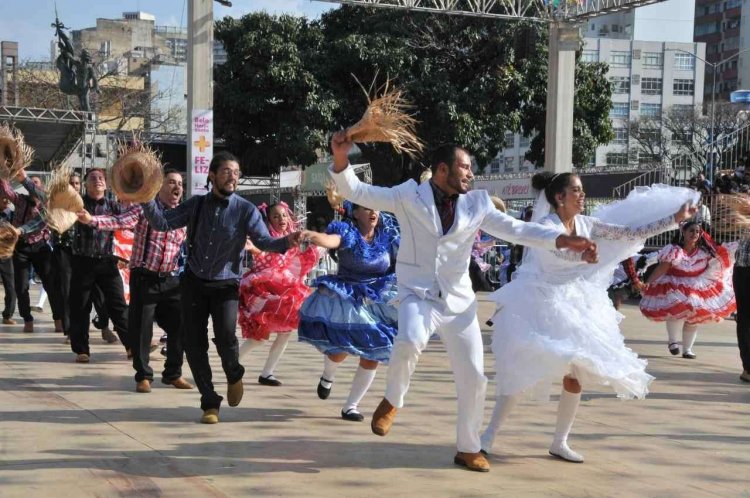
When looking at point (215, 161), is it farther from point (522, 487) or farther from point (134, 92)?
point (134, 92)

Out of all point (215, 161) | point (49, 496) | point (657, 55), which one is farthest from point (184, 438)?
point (657, 55)

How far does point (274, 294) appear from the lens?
30.9ft

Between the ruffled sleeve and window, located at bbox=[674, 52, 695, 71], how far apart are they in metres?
80.9

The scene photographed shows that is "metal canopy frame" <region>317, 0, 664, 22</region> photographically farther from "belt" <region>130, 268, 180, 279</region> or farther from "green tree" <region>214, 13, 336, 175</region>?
"green tree" <region>214, 13, 336, 175</region>

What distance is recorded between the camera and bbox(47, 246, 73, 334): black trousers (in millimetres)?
12508

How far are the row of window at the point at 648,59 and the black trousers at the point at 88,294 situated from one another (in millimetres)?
78925

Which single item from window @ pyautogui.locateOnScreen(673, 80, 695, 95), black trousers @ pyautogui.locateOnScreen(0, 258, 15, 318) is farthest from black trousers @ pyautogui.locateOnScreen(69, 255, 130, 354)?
window @ pyautogui.locateOnScreen(673, 80, 695, 95)

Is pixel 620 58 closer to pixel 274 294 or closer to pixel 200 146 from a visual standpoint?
pixel 200 146

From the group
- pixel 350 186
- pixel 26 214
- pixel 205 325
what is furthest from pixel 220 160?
pixel 26 214

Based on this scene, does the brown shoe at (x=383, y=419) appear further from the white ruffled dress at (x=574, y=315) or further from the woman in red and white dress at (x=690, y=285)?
the woman in red and white dress at (x=690, y=285)

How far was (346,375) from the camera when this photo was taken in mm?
9953

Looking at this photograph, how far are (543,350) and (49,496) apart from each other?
2.92 meters

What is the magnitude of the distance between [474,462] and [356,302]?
80.6 inches

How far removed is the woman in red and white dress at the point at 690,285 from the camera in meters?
12.1
